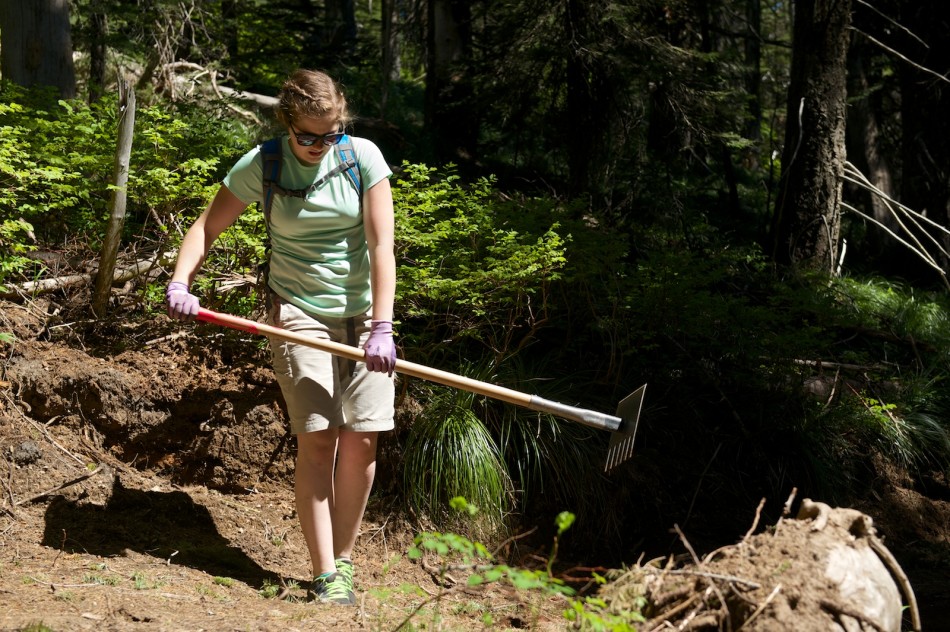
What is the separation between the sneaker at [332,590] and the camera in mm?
3703

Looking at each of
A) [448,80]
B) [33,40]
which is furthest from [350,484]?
[448,80]

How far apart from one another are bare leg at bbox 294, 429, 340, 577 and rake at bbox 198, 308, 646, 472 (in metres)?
0.44

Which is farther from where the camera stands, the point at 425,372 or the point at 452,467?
the point at 452,467

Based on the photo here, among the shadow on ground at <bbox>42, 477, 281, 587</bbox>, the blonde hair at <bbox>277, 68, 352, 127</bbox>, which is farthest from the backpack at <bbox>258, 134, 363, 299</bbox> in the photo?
the shadow on ground at <bbox>42, 477, 281, 587</bbox>

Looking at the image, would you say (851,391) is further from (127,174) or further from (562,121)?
(127,174)

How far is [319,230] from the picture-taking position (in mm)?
3656

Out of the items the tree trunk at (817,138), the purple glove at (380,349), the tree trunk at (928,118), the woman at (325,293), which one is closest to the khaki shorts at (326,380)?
the woman at (325,293)

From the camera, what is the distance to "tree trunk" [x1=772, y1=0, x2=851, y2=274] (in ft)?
27.7

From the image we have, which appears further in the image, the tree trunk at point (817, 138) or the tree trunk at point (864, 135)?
the tree trunk at point (864, 135)

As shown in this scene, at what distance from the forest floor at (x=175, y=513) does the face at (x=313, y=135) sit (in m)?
1.72

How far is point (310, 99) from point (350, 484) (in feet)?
5.62

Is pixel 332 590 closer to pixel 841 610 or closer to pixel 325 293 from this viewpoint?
pixel 325 293

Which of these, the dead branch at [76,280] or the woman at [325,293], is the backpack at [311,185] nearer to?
the woman at [325,293]

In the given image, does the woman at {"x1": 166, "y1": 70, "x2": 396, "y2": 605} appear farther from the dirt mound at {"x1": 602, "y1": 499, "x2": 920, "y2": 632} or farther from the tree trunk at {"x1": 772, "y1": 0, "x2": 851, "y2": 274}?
the tree trunk at {"x1": 772, "y1": 0, "x2": 851, "y2": 274}
